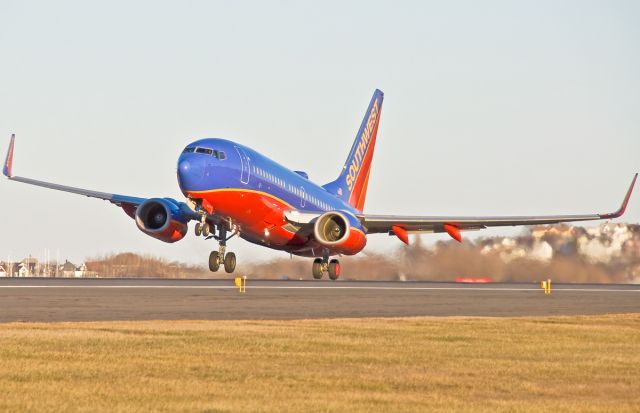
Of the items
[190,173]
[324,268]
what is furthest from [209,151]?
[324,268]

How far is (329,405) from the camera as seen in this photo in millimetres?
17500

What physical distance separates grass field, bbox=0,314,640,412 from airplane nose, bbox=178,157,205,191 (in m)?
12.1

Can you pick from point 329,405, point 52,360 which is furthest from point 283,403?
point 52,360

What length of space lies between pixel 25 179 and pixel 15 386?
45.0m

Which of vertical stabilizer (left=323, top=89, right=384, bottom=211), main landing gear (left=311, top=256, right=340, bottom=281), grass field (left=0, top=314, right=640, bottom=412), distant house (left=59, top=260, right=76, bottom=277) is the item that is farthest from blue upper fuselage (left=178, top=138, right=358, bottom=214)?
distant house (left=59, top=260, right=76, bottom=277)

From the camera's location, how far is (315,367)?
902 inches

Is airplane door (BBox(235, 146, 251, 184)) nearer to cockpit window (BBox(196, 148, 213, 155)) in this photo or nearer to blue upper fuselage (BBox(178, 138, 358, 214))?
blue upper fuselage (BBox(178, 138, 358, 214))

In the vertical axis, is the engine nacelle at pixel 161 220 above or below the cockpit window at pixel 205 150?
below

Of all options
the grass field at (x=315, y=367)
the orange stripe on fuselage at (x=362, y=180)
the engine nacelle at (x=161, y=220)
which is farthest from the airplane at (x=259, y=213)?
the grass field at (x=315, y=367)

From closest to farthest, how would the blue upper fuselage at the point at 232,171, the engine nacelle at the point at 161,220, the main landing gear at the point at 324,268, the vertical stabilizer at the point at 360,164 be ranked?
the blue upper fuselage at the point at 232,171 < the engine nacelle at the point at 161,220 < the main landing gear at the point at 324,268 < the vertical stabilizer at the point at 360,164

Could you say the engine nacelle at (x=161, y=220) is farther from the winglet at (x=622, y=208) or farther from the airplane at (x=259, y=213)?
the winglet at (x=622, y=208)

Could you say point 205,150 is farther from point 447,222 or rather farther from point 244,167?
point 447,222

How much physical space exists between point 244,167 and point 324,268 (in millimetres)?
13850

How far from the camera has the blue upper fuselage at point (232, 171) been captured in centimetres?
4600
